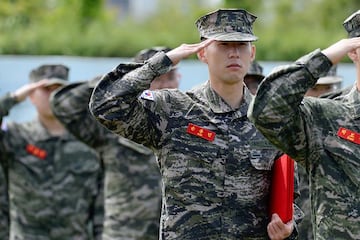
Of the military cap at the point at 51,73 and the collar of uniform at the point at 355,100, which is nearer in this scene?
the collar of uniform at the point at 355,100

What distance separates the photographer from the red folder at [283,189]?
21.4 ft

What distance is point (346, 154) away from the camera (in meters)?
5.95

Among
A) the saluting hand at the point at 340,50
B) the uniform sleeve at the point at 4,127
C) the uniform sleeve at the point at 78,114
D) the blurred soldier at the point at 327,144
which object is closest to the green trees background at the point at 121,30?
the uniform sleeve at the point at 4,127

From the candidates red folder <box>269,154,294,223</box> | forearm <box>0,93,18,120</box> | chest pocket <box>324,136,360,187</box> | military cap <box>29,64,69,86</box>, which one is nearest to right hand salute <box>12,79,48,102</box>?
forearm <box>0,93,18,120</box>

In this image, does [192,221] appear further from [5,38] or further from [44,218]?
[5,38]

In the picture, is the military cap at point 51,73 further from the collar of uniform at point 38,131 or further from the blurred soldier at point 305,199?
the blurred soldier at point 305,199

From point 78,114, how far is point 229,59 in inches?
139

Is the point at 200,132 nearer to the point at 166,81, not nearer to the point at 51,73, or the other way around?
the point at 166,81

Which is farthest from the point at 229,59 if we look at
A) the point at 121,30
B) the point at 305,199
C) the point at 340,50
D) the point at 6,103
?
the point at 121,30

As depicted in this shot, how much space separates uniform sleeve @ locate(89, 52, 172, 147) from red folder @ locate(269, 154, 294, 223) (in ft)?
2.51

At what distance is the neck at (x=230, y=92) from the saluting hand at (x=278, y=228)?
2.15 feet

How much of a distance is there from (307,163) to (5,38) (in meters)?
10.5

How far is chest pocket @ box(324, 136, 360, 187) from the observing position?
5930mm

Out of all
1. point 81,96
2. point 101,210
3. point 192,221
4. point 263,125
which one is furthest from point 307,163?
point 101,210
